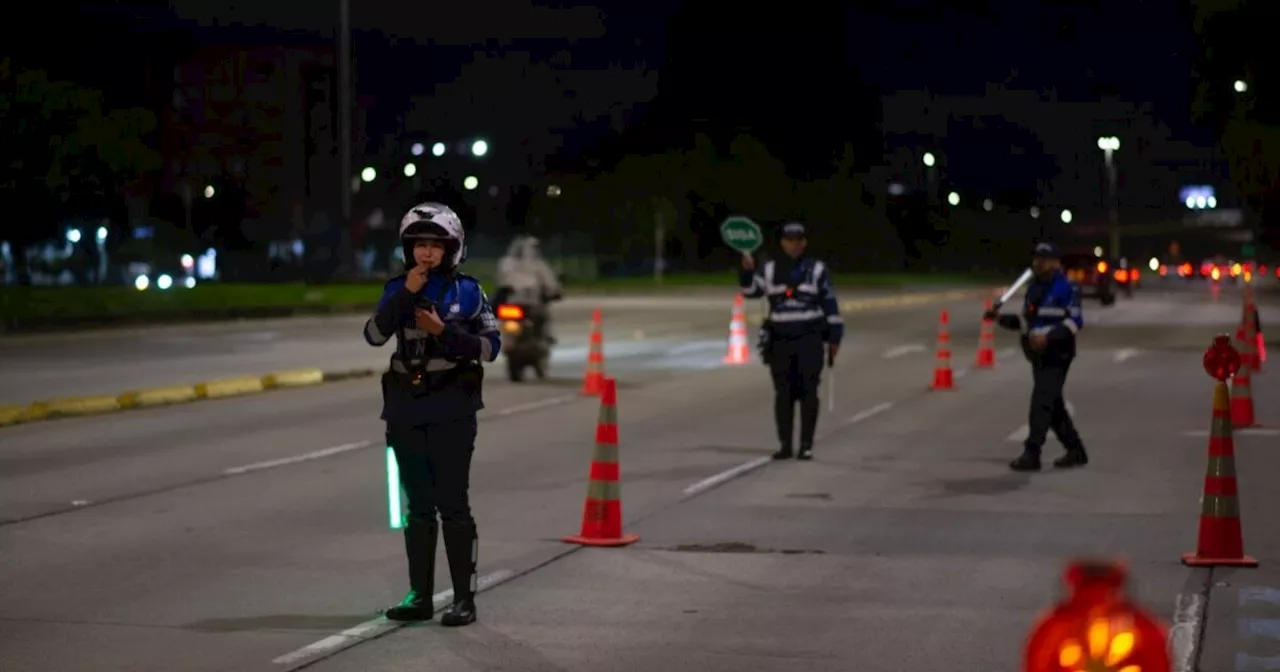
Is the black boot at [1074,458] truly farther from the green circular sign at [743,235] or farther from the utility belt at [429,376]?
the utility belt at [429,376]

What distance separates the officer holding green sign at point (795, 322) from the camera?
15906 mm

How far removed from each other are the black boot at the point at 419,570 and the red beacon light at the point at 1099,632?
5.48m

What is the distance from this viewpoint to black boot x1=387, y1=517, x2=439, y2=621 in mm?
8727

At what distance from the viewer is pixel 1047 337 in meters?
15.1

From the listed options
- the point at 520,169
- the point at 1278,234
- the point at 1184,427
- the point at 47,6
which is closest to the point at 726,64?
the point at 520,169

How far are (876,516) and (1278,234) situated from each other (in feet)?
185

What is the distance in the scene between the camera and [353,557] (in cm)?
1092

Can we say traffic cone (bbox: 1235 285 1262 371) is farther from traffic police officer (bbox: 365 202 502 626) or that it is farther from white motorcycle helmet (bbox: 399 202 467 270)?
white motorcycle helmet (bbox: 399 202 467 270)

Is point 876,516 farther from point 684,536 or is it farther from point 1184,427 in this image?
point 1184,427

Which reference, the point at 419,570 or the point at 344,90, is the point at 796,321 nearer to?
the point at 419,570

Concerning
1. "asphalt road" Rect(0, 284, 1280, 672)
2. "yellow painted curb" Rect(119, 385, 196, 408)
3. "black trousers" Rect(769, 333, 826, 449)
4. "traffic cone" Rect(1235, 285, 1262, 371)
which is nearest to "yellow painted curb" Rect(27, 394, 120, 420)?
"yellow painted curb" Rect(119, 385, 196, 408)

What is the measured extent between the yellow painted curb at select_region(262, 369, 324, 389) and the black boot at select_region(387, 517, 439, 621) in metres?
15.9

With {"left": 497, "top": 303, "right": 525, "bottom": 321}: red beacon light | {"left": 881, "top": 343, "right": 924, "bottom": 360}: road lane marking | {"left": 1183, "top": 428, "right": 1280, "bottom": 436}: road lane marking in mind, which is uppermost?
{"left": 497, "top": 303, "right": 525, "bottom": 321}: red beacon light

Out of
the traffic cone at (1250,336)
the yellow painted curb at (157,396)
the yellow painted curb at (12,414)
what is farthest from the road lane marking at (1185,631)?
the traffic cone at (1250,336)
